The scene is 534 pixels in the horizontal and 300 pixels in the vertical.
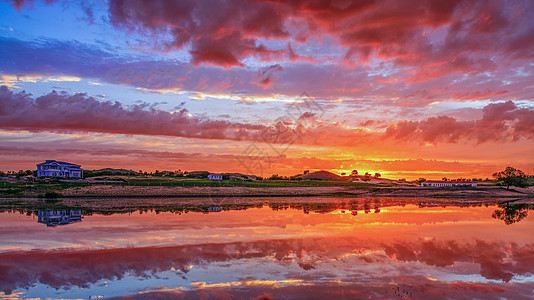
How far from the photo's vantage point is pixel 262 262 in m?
15.4

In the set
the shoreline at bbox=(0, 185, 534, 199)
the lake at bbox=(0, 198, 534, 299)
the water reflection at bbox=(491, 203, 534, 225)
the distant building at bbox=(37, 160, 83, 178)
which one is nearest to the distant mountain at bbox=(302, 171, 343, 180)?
the shoreline at bbox=(0, 185, 534, 199)

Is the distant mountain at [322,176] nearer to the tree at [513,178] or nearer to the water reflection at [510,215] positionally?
the tree at [513,178]

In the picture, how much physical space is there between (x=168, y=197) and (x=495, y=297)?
191ft

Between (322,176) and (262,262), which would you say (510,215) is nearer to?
(262,262)

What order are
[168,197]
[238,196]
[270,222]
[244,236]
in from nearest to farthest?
[244,236], [270,222], [168,197], [238,196]

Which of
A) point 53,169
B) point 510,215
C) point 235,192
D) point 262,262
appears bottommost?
point 235,192

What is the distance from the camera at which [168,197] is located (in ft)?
205

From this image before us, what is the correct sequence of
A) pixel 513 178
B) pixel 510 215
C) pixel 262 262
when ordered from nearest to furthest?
pixel 262 262, pixel 510 215, pixel 513 178

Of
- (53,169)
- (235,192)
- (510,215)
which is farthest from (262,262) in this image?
(53,169)

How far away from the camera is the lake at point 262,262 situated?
38.0 feet

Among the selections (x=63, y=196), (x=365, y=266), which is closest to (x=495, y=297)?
(x=365, y=266)

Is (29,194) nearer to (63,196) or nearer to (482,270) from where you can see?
(63,196)

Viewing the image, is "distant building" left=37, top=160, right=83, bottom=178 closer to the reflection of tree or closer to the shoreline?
the shoreline

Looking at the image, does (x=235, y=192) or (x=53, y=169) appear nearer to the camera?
(x=235, y=192)
